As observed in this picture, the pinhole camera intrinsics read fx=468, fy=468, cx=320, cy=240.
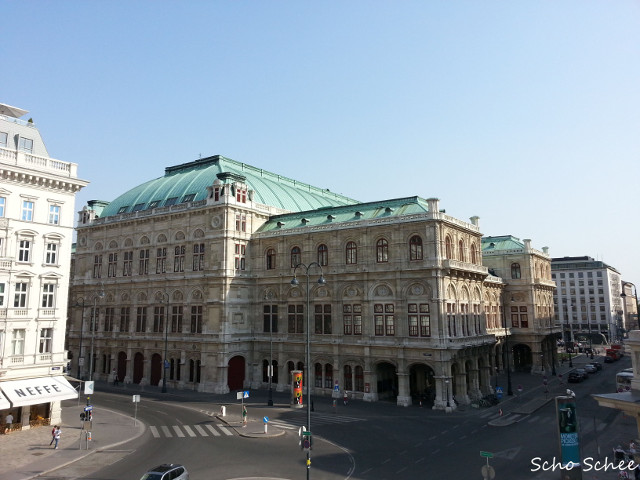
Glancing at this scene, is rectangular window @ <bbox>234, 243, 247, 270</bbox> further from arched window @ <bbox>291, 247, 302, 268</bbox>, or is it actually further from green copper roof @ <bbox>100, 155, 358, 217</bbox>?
green copper roof @ <bbox>100, 155, 358, 217</bbox>

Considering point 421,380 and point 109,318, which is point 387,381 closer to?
point 421,380

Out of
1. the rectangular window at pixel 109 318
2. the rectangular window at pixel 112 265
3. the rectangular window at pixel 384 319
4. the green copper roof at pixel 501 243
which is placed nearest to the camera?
the rectangular window at pixel 384 319

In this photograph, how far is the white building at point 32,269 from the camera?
3775 centimetres

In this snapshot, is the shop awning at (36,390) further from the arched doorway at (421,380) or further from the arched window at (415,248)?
the arched doorway at (421,380)

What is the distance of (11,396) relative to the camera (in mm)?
35469

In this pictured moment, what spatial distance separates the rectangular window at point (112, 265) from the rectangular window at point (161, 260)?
9111mm

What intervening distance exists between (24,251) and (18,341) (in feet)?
24.4

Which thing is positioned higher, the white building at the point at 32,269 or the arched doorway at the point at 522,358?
the white building at the point at 32,269

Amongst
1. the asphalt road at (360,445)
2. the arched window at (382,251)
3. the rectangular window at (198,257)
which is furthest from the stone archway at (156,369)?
the arched window at (382,251)

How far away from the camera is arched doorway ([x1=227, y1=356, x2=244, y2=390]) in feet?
194

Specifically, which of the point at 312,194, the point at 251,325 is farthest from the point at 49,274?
the point at 312,194

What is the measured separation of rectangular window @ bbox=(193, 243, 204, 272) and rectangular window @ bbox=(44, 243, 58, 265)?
21899 mm

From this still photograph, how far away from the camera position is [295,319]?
58844 millimetres

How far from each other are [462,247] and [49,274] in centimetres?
4369
